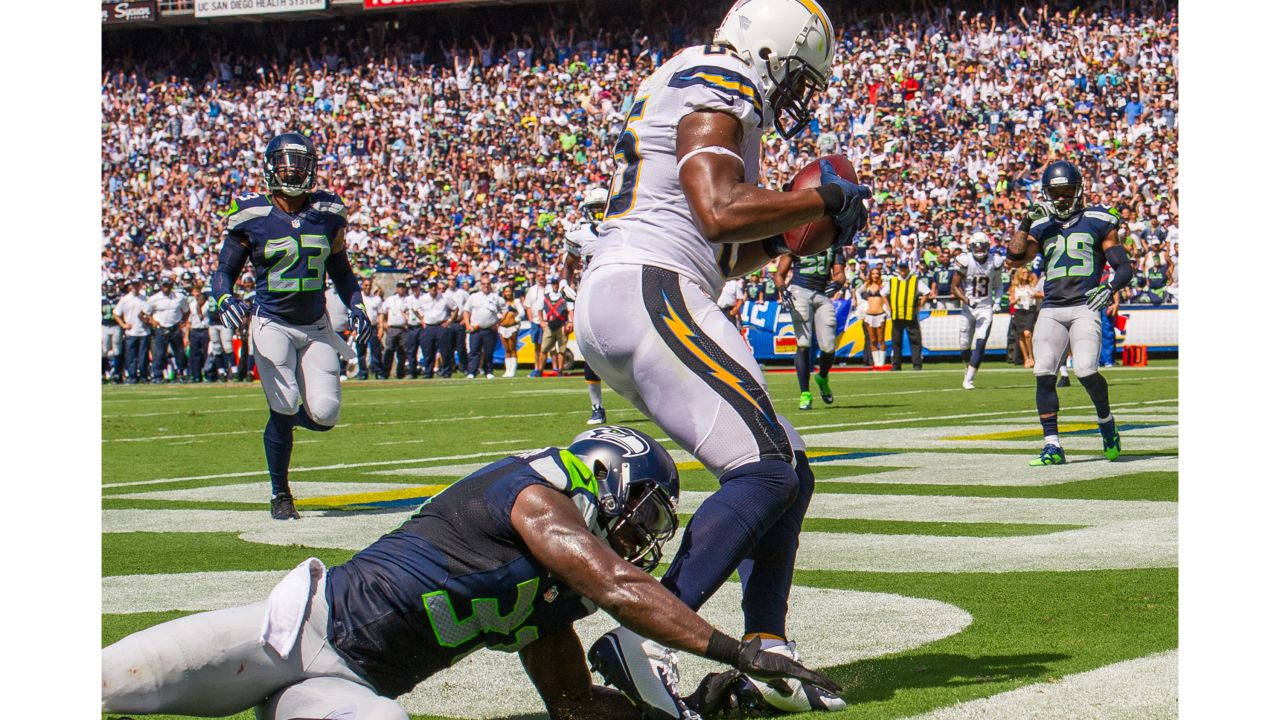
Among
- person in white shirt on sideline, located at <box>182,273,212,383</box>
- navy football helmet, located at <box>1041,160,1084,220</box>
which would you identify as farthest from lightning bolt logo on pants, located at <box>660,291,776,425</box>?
person in white shirt on sideline, located at <box>182,273,212,383</box>

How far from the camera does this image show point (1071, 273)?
9.93m

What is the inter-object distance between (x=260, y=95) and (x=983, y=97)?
18.2 meters

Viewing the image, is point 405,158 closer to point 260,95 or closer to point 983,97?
point 260,95

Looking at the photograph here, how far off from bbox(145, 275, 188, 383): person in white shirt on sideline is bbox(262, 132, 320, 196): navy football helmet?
64.8ft

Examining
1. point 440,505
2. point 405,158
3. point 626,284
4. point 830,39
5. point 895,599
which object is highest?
point 405,158

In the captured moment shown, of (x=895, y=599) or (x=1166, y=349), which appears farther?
(x=1166, y=349)

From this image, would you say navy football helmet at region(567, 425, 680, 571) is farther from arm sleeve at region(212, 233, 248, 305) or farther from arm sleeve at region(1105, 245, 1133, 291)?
arm sleeve at region(1105, 245, 1133, 291)

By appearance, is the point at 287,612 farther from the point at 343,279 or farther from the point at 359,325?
the point at 343,279

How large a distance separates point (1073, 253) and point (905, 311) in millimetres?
13992

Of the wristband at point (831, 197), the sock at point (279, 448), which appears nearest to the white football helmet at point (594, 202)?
the sock at point (279, 448)

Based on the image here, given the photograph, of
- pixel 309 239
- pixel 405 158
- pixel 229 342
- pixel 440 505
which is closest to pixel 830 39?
pixel 440 505

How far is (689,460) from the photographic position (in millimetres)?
10078

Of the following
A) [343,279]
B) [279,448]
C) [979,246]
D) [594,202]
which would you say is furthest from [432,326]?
[279,448]

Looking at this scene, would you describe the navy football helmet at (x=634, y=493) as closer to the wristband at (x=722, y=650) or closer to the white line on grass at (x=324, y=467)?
Answer: the wristband at (x=722, y=650)
